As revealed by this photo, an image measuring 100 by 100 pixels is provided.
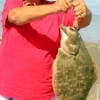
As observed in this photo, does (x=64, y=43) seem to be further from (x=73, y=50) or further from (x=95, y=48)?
(x=95, y=48)

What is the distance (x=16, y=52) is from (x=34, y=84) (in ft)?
0.81

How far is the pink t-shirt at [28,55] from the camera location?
10.9ft

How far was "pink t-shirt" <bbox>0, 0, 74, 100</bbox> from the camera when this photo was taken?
3.33 meters

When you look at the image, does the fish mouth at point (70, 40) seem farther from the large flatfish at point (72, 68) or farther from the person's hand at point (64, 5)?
the person's hand at point (64, 5)

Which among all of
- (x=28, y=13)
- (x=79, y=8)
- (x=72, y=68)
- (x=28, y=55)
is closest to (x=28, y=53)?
(x=28, y=55)

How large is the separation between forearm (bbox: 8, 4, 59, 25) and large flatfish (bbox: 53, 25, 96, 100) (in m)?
0.13

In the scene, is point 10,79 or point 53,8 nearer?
point 53,8

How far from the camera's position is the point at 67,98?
3.04 meters

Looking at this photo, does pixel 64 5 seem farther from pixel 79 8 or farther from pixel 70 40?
pixel 70 40

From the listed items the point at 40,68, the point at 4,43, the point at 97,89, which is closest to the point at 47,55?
the point at 40,68

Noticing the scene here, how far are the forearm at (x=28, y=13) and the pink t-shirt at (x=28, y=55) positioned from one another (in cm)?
10

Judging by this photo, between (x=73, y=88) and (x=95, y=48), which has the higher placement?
(x=73, y=88)

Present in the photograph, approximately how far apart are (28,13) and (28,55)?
0.33m

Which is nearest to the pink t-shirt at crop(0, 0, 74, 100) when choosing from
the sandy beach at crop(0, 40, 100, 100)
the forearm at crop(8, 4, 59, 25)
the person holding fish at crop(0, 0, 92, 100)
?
the person holding fish at crop(0, 0, 92, 100)
